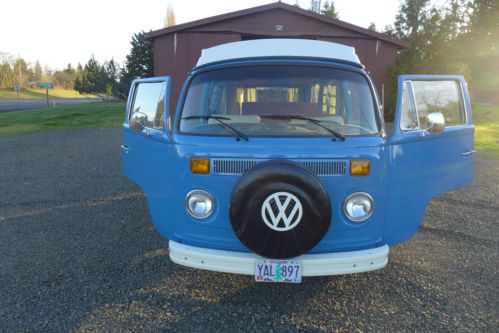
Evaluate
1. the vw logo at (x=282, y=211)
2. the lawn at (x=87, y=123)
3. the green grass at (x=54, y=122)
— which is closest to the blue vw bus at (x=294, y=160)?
the vw logo at (x=282, y=211)

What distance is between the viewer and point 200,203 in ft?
10.1

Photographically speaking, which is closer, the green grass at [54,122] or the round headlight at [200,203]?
the round headlight at [200,203]

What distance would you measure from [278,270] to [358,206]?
2.56ft

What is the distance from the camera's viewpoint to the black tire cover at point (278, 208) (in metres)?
2.75

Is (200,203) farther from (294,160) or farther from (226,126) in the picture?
(294,160)

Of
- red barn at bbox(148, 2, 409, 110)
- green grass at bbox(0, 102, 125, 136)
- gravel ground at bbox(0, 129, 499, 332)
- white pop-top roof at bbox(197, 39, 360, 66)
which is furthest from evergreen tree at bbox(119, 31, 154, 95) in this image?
white pop-top roof at bbox(197, 39, 360, 66)

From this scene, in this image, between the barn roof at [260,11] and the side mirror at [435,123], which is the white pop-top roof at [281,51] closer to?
the side mirror at [435,123]

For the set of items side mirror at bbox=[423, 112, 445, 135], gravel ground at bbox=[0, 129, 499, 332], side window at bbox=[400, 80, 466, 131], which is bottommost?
gravel ground at bbox=[0, 129, 499, 332]

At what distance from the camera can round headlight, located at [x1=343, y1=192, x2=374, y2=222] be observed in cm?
302

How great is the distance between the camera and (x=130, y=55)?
34156 mm

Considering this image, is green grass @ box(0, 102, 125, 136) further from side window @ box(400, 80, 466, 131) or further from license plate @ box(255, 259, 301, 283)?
side window @ box(400, 80, 466, 131)

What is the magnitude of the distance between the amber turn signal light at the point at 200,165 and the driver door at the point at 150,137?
0.96ft

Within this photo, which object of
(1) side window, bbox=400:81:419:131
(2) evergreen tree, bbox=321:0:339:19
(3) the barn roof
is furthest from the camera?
(2) evergreen tree, bbox=321:0:339:19

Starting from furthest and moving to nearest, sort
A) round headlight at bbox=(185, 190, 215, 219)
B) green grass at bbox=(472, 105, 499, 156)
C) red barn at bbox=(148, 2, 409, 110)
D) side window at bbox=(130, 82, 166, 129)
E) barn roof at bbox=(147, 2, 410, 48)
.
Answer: red barn at bbox=(148, 2, 409, 110), barn roof at bbox=(147, 2, 410, 48), green grass at bbox=(472, 105, 499, 156), side window at bbox=(130, 82, 166, 129), round headlight at bbox=(185, 190, 215, 219)
